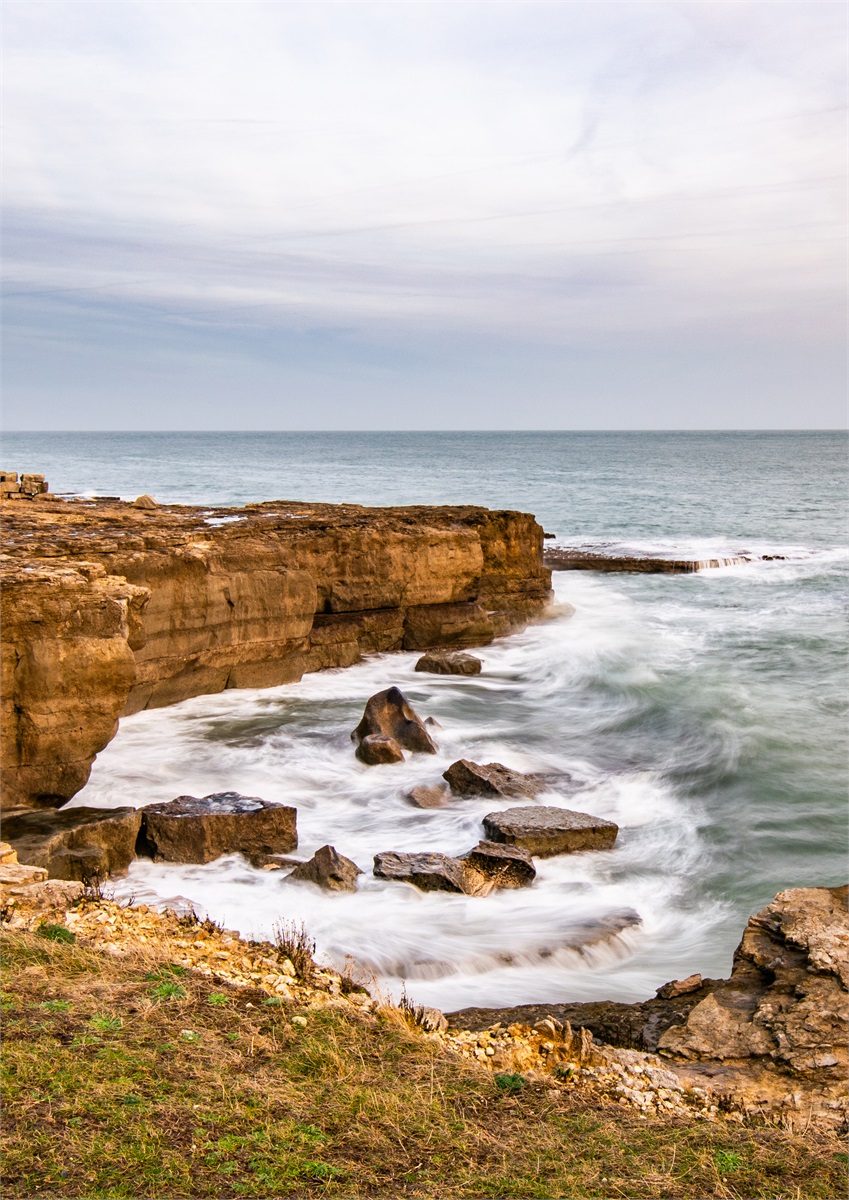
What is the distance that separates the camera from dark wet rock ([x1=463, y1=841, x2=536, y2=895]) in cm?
1090

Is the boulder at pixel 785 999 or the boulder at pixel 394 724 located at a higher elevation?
the boulder at pixel 394 724

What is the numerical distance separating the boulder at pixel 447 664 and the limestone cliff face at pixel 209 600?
57.9 inches

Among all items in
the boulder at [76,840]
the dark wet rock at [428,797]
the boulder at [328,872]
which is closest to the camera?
the boulder at [76,840]

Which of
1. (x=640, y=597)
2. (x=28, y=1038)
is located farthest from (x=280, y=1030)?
(x=640, y=597)

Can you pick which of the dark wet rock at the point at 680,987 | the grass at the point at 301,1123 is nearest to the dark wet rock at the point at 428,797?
the dark wet rock at the point at 680,987

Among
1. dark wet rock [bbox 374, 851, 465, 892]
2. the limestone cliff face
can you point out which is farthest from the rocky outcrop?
the limestone cliff face

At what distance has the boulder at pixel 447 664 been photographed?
65.4ft

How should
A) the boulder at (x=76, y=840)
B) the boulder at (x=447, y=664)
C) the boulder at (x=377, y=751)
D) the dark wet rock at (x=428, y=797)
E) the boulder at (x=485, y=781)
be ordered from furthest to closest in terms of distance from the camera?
the boulder at (x=447, y=664) → the boulder at (x=377, y=751) → the boulder at (x=485, y=781) → the dark wet rock at (x=428, y=797) → the boulder at (x=76, y=840)

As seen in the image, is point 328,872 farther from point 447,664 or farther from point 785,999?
point 447,664

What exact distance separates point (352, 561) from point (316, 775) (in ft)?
21.9

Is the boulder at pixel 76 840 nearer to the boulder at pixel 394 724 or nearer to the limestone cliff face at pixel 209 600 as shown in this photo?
the limestone cliff face at pixel 209 600

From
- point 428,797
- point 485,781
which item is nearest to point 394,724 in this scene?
point 428,797

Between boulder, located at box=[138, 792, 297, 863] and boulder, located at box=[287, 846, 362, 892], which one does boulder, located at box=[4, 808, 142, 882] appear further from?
boulder, located at box=[287, 846, 362, 892]

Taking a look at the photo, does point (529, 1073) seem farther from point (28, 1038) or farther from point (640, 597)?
point (640, 597)
